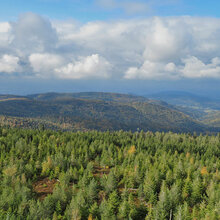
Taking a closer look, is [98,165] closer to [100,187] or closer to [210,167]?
[100,187]

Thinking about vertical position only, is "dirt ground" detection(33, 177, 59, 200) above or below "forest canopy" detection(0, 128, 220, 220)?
below

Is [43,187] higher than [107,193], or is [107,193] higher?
[107,193]

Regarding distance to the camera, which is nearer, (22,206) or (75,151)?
(22,206)

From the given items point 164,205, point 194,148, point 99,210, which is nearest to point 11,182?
point 99,210

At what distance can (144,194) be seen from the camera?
70938 millimetres

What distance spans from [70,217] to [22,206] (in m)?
17.7

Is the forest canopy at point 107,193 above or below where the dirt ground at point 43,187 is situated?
above

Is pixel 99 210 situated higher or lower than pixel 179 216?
lower

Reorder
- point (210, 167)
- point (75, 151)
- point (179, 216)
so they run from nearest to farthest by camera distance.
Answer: point (179, 216), point (210, 167), point (75, 151)

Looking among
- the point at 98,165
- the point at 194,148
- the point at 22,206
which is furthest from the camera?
the point at 194,148

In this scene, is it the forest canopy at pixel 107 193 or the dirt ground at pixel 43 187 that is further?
the dirt ground at pixel 43 187

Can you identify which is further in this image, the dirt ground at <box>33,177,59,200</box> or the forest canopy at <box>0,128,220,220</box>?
the dirt ground at <box>33,177,59,200</box>

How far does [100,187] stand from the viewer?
7981cm

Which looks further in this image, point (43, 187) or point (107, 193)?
point (43, 187)
